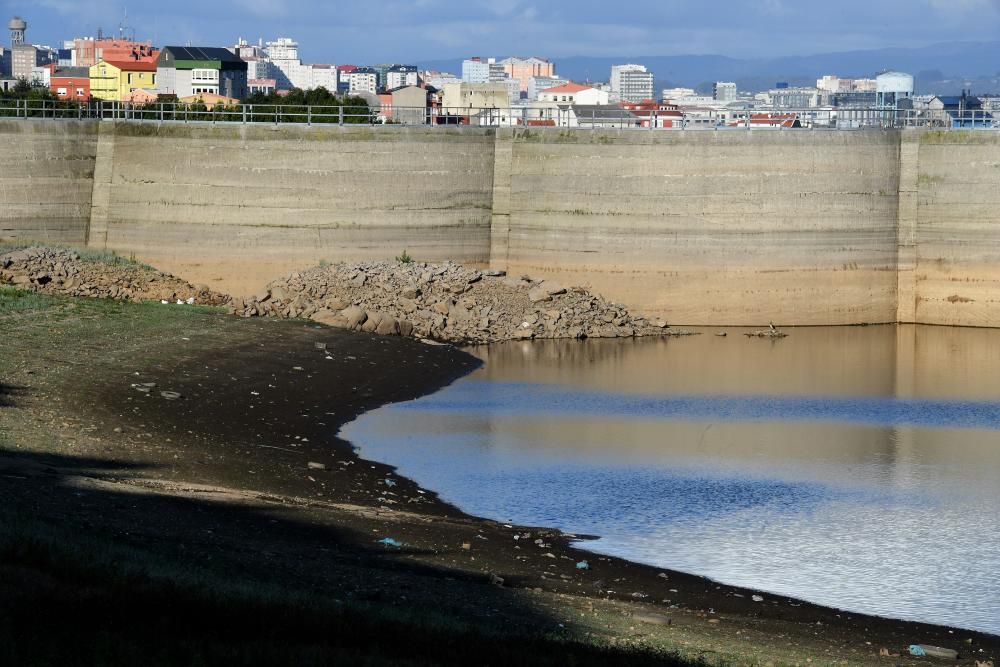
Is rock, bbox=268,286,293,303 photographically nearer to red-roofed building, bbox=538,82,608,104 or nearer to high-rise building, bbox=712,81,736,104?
red-roofed building, bbox=538,82,608,104

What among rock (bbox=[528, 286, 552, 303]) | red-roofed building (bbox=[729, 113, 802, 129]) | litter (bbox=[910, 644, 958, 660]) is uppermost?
red-roofed building (bbox=[729, 113, 802, 129])

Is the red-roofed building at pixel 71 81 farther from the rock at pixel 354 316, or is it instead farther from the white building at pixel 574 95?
the rock at pixel 354 316

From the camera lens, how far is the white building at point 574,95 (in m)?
123

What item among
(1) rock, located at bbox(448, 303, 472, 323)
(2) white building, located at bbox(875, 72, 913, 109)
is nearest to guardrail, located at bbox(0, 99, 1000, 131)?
(2) white building, located at bbox(875, 72, 913, 109)

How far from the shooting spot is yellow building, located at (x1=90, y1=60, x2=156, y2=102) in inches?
4948

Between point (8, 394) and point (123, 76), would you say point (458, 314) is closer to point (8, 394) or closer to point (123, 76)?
point (8, 394)

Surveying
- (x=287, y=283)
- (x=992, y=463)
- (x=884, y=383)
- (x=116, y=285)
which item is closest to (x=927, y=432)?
(x=992, y=463)

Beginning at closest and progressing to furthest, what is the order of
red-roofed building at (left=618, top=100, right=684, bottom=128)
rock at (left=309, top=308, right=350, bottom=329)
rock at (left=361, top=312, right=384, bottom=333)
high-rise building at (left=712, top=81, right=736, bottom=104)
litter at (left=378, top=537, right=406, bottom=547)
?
litter at (left=378, top=537, right=406, bottom=547)
rock at (left=361, top=312, right=384, bottom=333)
rock at (left=309, top=308, right=350, bottom=329)
red-roofed building at (left=618, top=100, right=684, bottom=128)
high-rise building at (left=712, top=81, right=736, bottom=104)

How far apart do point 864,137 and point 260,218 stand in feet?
61.7

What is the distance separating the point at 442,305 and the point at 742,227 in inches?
395

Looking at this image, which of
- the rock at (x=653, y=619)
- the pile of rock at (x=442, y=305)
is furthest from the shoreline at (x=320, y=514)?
the pile of rock at (x=442, y=305)

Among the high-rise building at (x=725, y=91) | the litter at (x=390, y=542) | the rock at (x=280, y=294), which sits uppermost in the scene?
the high-rise building at (x=725, y=91)

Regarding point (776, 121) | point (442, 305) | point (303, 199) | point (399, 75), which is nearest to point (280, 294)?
point (442, 305)

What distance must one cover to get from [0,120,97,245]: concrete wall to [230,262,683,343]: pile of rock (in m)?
8.02
